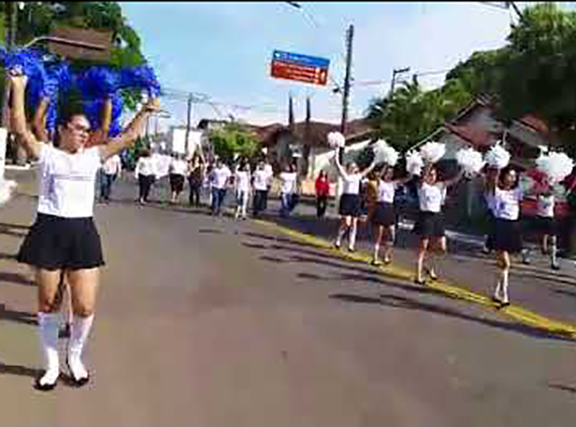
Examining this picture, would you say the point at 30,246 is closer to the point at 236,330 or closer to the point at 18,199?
the point at 236,330

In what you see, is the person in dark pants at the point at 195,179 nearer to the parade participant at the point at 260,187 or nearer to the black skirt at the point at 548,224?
the parade participant at the point at 260,187

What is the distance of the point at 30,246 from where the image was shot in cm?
678

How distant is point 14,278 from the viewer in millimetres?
11523

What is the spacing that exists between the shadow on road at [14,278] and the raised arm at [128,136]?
169 inches

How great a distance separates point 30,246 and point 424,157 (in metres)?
9.46

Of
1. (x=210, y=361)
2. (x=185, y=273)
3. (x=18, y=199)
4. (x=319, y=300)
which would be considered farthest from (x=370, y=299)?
(x=18, y=199)

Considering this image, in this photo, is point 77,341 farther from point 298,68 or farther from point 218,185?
point 298,68

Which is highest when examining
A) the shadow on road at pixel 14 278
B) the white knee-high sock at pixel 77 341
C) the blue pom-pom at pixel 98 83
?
the blue pom-pom at pixel 98 83

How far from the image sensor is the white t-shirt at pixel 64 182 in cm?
684

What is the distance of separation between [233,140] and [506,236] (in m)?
75.7

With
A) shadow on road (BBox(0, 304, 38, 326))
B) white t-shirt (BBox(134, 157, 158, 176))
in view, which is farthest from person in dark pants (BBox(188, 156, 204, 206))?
shadow on road (BBox(0, 304, 38, 326))

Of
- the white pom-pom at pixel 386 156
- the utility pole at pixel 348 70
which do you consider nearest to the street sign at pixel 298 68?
the utility pole at pixel 348 70

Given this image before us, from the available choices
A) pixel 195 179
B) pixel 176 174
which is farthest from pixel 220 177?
pixel 176 174

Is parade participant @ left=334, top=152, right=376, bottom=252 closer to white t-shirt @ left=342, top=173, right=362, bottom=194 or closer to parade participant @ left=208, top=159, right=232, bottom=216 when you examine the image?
white t-shirt @ left=342, top=173, right=362, bottom=194
